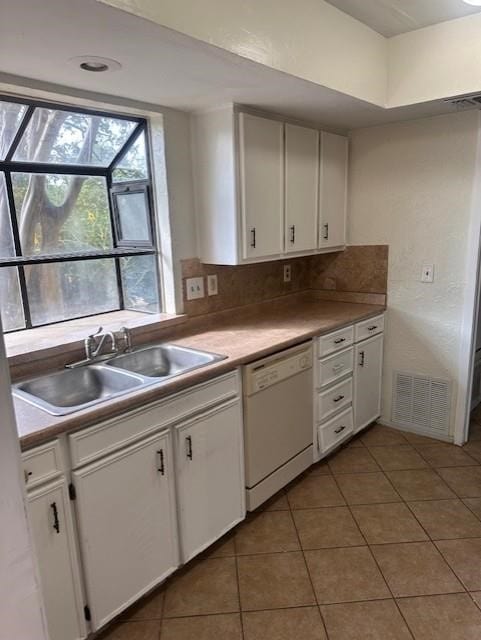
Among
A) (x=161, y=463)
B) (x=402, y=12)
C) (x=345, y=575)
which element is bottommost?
(x=345, y=575)

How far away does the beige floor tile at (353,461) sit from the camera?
275 centimetres

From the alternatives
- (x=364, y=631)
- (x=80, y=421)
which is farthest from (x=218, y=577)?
(x=80, y=421)

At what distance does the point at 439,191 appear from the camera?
9.33ft

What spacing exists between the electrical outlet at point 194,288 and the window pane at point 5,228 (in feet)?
3.00

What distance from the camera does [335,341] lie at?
271 centimetres

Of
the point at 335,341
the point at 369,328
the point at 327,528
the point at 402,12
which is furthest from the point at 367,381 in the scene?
the point at 402,12

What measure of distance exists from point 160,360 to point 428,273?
6.09 feet

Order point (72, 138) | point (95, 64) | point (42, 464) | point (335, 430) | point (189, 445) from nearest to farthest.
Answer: point (42, 464) < point (95, 64) < point (189, 445) < point (72, 138) < point (335, 430)

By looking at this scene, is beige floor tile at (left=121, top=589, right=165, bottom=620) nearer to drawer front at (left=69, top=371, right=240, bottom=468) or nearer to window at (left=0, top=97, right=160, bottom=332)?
drawer front at (left=69, top=371, right=240, bottom=468)

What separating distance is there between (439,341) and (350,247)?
0.90 metres

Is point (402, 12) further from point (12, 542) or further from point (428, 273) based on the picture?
point (12, 542)

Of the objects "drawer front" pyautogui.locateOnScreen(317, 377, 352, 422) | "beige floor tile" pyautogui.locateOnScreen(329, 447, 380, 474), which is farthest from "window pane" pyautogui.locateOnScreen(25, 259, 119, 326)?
"beige floor tile" pyautogui.locateOnScreen(329, 447, 380, 474)

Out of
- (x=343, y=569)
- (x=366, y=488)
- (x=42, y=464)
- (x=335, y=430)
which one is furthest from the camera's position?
(x=335, y=430)

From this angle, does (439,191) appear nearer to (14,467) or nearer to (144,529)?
(144,529)
